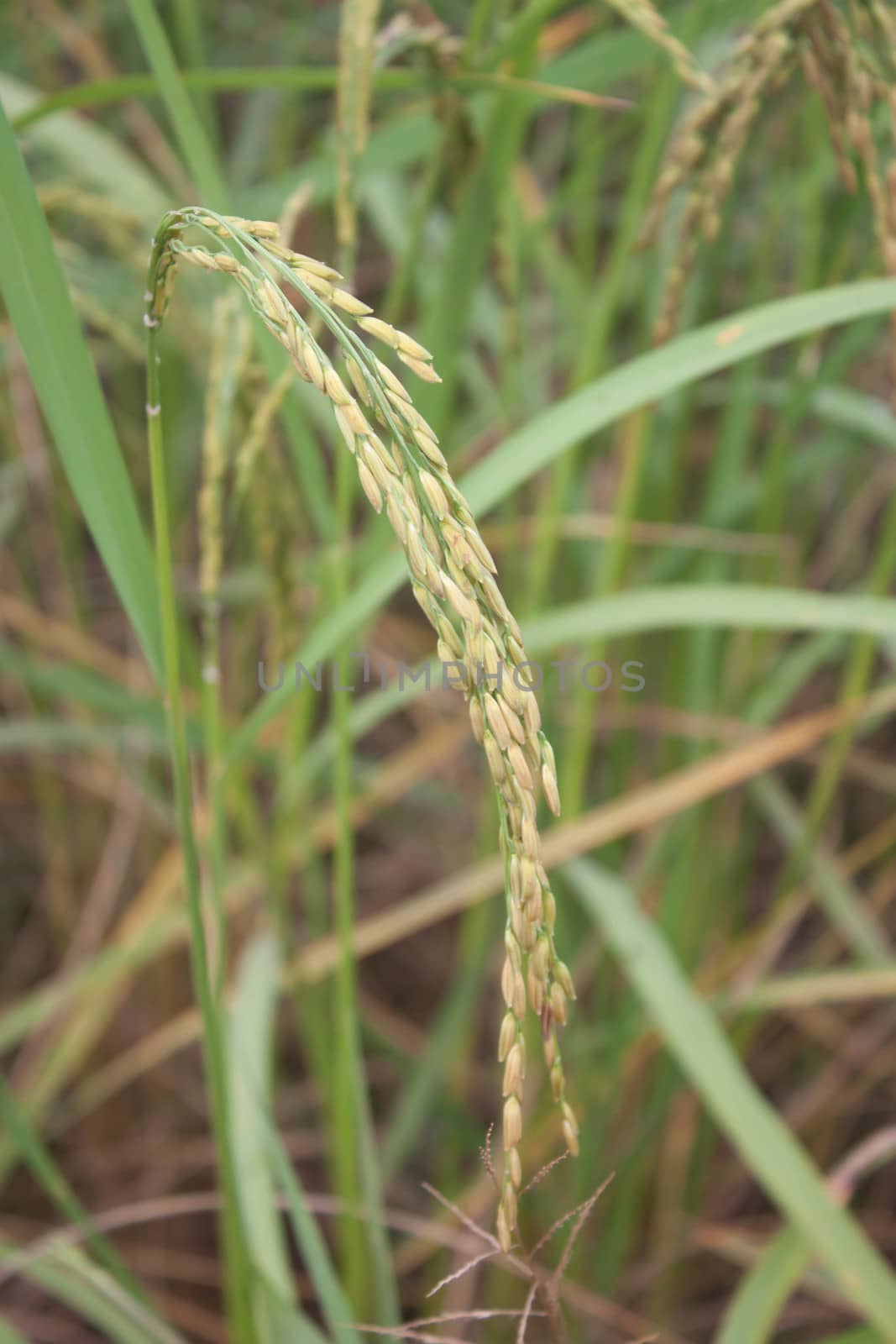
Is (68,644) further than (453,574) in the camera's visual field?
Yes

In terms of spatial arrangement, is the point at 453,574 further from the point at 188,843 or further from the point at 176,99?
the point at 176,99

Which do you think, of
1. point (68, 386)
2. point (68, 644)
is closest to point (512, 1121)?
point (68, 386)

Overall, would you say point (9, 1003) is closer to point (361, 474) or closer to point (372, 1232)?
point (372, 1232)

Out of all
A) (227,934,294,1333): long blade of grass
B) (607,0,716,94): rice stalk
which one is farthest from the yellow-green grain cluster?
(227,934,294,1333): long blade of grass

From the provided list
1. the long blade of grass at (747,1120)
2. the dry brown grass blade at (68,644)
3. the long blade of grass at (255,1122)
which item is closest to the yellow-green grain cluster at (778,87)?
the long blade of grass at (747,1120)

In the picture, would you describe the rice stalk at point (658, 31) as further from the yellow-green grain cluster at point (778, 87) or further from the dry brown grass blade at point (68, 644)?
the dry brown grass blade at point (68, 644)

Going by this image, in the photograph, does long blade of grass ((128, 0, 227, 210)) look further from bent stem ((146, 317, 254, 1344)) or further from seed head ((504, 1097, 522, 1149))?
seed head ((504, 1097, 522, 1149))

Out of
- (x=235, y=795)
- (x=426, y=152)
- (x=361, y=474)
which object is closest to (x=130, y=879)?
(x=235, y=795)
